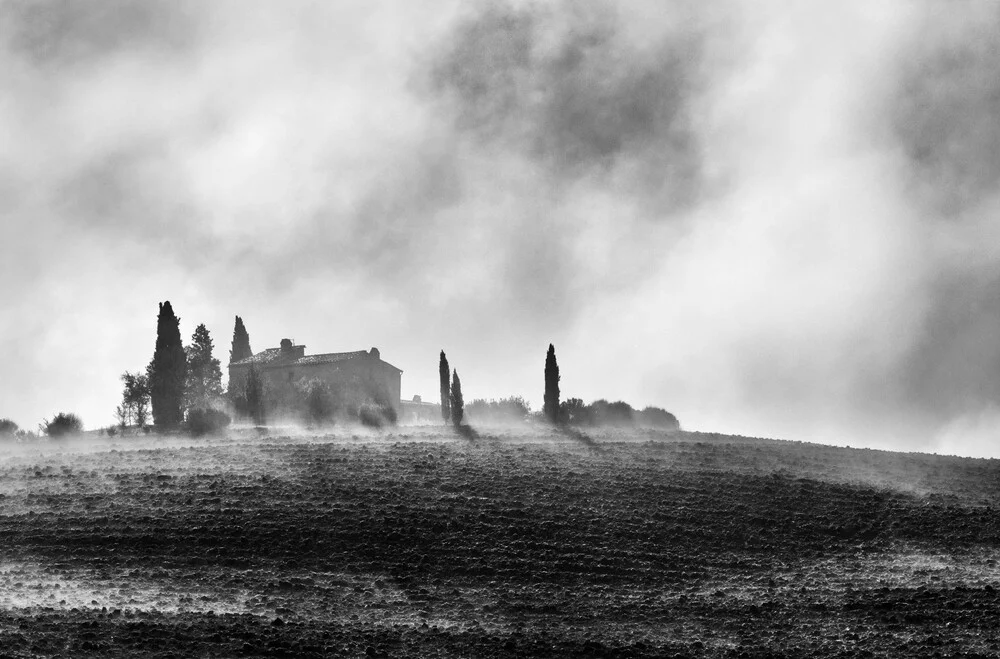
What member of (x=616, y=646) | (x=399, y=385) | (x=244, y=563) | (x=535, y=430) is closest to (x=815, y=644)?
(x=616, y=646)

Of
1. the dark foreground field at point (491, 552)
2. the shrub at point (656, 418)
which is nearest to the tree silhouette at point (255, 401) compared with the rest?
the dark foreground field at point (491, 552)

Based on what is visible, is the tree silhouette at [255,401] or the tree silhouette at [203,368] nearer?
the tree silhouette at [255,401]

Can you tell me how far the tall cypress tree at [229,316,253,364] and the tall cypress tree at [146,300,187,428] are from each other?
83.9 feet

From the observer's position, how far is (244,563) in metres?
41.1

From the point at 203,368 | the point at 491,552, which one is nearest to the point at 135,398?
the point at 203,368

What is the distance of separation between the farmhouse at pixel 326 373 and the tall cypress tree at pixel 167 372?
13377 mm

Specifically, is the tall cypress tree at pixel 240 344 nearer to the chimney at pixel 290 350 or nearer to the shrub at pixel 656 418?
the chimney at pixel 290 350

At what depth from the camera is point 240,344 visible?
111m

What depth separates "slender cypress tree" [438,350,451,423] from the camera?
78.1 meters

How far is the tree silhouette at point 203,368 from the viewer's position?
99.4 metres

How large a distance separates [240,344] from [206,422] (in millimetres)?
39419

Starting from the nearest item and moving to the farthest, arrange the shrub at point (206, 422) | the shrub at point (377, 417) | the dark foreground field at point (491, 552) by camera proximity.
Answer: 1. the dark foreground field at point (491, 552)
2. the shrub at point (206, 422)
3. the shrub at point (377, 417)

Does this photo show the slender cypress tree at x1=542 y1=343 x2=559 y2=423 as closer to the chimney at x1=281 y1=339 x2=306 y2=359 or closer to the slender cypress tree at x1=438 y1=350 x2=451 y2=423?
the slender cypress tree at x1=438 y1=350 x2=451 y2=423

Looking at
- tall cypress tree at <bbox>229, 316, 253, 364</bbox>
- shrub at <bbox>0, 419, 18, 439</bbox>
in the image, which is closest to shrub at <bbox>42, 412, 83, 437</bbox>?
shrub at <bbox>0, 419, 18, 439</bbox>
